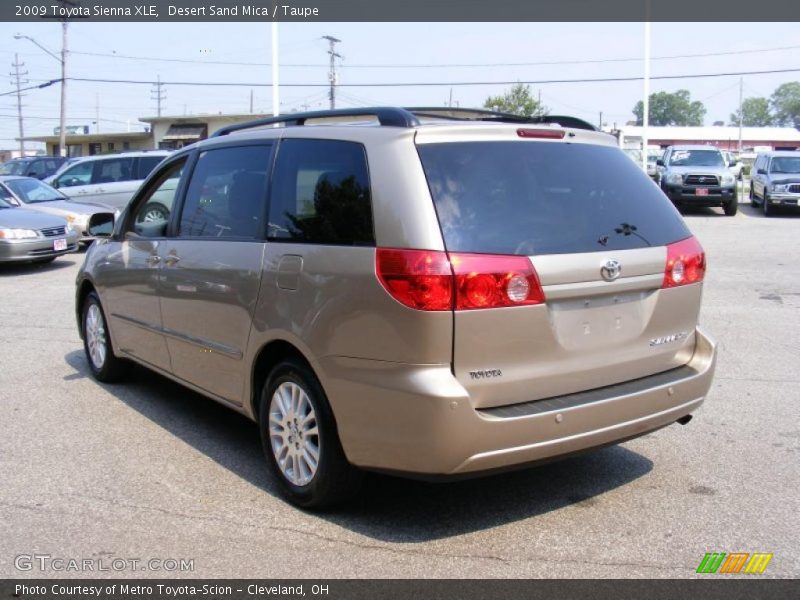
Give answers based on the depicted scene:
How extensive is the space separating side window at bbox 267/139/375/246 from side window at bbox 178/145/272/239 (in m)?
0.17

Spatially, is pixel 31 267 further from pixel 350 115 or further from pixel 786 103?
pixel 786 103

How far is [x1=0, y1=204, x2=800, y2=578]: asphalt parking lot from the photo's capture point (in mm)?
3498

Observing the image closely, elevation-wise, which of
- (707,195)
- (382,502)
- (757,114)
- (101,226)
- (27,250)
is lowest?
(382,502)

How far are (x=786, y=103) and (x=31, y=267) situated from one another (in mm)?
166184

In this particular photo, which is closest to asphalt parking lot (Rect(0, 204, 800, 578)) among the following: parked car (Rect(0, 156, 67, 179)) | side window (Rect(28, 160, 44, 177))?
parked car (Rect(0, 156, 67, 179))

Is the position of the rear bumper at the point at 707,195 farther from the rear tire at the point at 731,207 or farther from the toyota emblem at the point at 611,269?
the toyota emblem at the point at 611,269

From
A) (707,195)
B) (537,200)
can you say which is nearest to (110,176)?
(707,195)

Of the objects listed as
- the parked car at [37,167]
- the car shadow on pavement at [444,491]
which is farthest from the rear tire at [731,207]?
the parked car at [37,167]

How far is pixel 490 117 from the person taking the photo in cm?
426

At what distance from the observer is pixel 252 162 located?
4555 mm

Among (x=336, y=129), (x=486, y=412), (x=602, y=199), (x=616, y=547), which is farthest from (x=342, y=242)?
Answer: (x=616, y=547)

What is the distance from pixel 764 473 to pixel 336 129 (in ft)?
9.80

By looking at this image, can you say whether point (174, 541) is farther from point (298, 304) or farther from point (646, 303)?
point (646, 303)

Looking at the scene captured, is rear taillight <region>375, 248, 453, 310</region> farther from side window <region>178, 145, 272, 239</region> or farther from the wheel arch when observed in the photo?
side window <region>178, 145, 272, 239</region>
